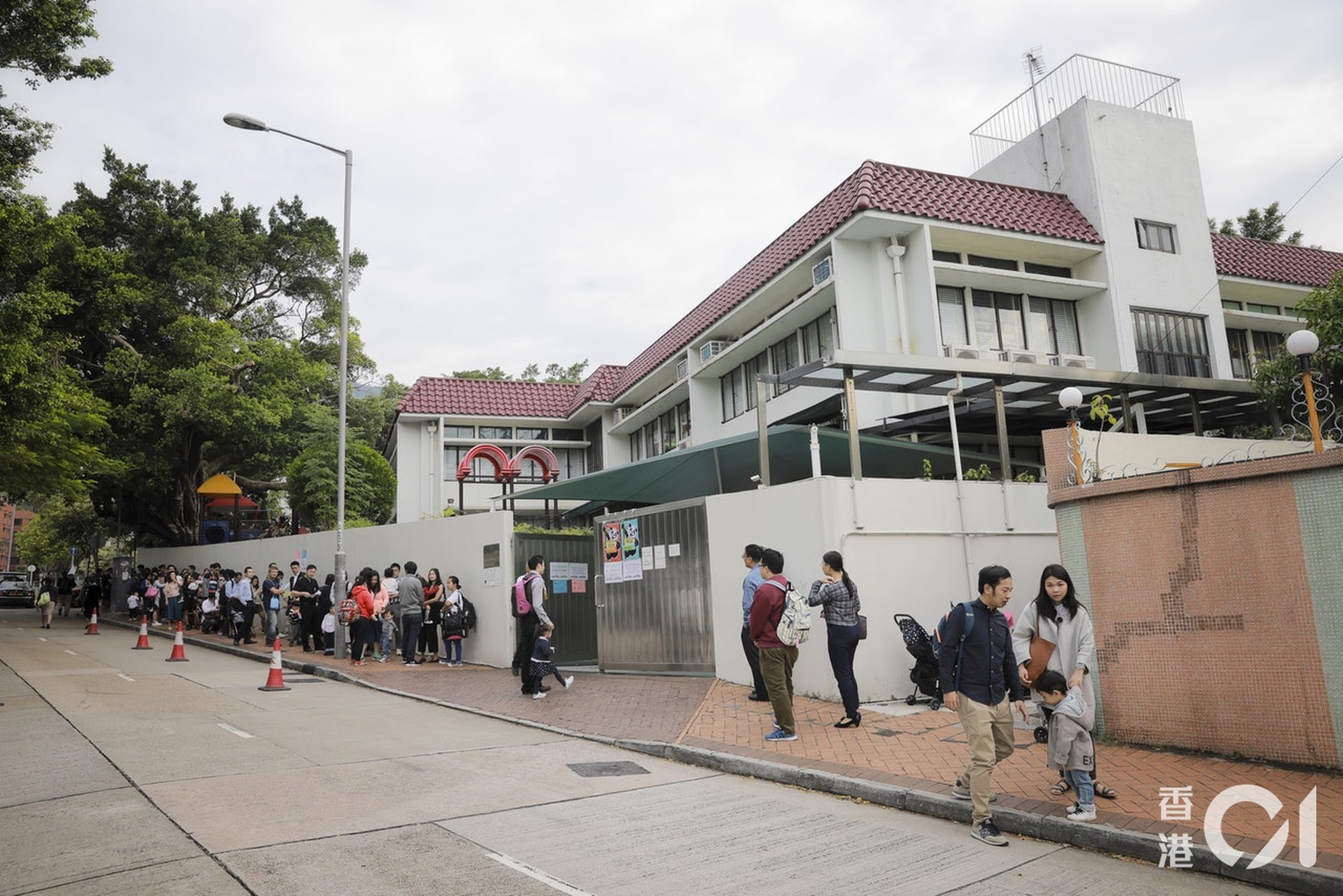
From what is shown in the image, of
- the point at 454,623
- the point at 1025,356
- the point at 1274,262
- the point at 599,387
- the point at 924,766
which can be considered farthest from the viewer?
the point at 599,387

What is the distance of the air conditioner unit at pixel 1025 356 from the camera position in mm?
17016

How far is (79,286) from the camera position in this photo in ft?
87.6

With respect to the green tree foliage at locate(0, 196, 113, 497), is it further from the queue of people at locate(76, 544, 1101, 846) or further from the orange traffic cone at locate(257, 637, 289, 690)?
the orange traffic cone at locate(257, 637, 289, 690)

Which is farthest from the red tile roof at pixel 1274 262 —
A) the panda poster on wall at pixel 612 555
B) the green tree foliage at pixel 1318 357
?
the panda poster on wall at pixel 612 555

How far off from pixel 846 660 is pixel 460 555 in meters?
9.66

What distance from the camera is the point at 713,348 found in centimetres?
2262

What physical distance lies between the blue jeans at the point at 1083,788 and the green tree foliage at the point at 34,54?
807 inches

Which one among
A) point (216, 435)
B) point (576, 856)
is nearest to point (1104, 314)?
point (576, 856)

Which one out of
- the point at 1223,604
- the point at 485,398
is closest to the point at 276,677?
the point at 1223,604

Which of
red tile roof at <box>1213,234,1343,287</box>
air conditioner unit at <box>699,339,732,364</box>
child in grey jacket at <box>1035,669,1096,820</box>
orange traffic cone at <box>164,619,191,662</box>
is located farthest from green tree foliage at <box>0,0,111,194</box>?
red tile roof at <box>1213,234,1343,287</box>

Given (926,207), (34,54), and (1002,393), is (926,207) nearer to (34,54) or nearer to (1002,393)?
(1002,393)

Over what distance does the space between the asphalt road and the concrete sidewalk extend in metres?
0.17

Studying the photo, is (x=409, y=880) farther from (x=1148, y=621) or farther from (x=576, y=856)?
(x=1148, y=621)

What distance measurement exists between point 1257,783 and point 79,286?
3130 centimetres
